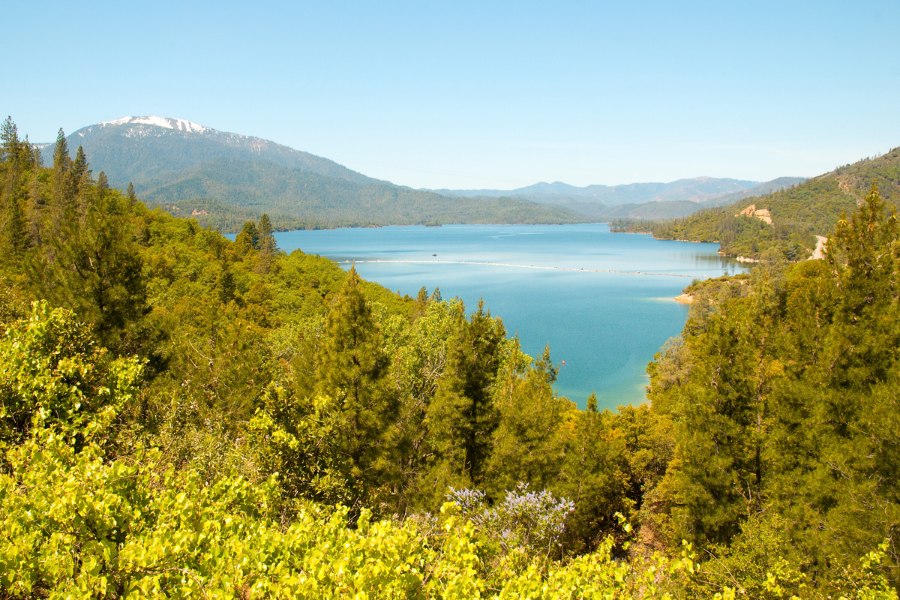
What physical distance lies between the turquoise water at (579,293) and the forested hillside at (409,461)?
24.1m

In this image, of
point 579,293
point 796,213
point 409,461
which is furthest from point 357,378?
point 796,213

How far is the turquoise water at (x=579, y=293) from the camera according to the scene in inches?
1860

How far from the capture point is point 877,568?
995 centimetres

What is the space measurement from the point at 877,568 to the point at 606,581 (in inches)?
342

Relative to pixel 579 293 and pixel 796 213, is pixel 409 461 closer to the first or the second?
pixel 579 293

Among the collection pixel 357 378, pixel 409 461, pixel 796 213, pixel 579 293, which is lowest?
pixel 579 293

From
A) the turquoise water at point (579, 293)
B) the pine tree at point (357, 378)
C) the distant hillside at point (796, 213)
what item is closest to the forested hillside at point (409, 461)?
the pine tree at point (357, 378)

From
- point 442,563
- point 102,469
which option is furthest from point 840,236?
point 102,469

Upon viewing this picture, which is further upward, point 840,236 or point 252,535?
point 840,236

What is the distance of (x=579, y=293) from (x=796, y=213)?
13000 centimetres

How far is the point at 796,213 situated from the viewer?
16912cm

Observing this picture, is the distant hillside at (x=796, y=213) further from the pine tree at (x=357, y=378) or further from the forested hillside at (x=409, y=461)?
the pine tree at (x=357, y=378)

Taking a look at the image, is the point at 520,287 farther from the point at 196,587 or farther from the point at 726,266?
the point at 196,587

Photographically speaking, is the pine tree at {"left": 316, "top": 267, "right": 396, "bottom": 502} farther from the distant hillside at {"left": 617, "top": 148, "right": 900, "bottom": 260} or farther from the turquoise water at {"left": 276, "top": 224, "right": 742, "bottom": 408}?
the distant hillside at {"left": 617, "top": 148, "right": 900, "bottom": 260}
